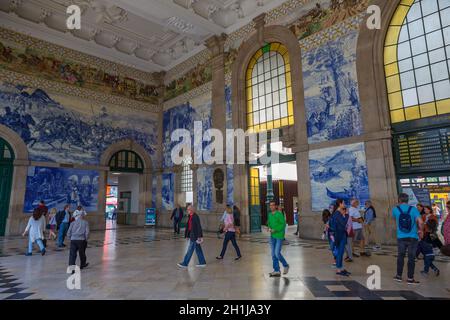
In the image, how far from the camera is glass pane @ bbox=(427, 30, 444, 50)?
880 centimetres

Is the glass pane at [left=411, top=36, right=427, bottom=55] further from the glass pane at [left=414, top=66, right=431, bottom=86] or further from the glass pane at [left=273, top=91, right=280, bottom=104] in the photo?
the glass pane at [left=273, top=91, right=280, bottom=104]

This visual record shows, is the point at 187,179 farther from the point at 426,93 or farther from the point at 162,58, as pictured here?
the point at 426,93

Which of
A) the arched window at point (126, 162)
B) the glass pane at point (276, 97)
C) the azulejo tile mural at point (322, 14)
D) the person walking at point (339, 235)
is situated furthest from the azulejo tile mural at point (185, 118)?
the person walking at point (339, 235)

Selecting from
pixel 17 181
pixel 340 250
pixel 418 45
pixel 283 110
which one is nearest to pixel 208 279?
pixel 340 250

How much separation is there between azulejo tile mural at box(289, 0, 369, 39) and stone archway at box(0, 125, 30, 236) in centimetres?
1426

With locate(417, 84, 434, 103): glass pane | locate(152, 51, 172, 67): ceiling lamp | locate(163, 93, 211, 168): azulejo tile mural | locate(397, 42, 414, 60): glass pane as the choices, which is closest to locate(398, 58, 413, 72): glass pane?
locate(397, 42, 414, 60): glass pane

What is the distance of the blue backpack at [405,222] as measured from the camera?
4707 millimetres

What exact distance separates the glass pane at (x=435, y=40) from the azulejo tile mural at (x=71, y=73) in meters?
15.8

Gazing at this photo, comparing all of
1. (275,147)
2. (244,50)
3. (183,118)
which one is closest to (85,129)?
(183,118)

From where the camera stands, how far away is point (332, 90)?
1087cm

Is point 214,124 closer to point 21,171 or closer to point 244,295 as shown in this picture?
point 21,171

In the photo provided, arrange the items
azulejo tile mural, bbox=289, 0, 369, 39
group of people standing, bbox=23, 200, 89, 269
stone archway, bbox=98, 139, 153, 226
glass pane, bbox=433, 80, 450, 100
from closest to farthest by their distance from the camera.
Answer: group of people standing, bbox=23, 200, 89, 269 → glass pane, bbox=433, 80, 450, 100 → azulejo tile mural, bbox=289, 0, 369, 39 → stone archway, bbox=98, 139, 153, 226

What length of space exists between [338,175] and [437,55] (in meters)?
4.85

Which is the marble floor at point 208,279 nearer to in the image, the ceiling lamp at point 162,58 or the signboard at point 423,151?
the signboard at point 423,151
